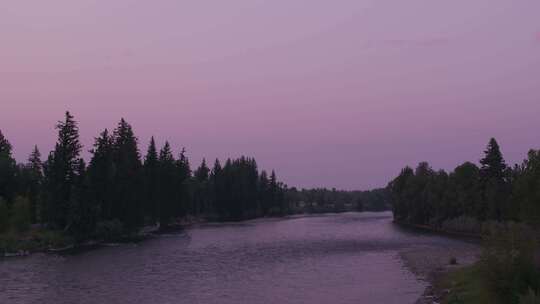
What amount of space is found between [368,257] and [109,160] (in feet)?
174

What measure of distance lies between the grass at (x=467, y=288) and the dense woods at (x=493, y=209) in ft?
2.02

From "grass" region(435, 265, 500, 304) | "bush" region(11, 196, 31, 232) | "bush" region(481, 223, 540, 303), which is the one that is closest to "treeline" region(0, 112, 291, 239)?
"bush" region(11, 196, 31, 232)

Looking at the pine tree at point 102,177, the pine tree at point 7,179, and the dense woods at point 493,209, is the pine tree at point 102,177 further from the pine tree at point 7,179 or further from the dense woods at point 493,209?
the dense woods at point 493,209

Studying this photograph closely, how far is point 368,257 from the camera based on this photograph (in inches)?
2926

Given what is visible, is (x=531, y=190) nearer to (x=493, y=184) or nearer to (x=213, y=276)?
(x=493, y=184)

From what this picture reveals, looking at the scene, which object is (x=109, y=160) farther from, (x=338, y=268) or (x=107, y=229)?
(x=338, y=268)

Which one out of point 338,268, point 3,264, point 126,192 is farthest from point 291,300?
point 126,192

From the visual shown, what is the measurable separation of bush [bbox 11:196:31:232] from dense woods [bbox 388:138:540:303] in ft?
219

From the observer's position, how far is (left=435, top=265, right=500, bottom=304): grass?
31234 mm

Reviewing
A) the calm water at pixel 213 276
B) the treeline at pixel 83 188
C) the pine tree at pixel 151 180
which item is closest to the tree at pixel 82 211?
the treeline at pixel 83 188

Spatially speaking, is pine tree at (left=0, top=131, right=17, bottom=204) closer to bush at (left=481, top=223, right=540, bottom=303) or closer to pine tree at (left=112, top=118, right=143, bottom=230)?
pine tree at (left=112, top=118, right=143, bottom=230)

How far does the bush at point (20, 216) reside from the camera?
8644 cm

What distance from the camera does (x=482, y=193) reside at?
118688 millimetres

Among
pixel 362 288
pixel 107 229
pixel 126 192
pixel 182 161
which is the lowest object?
pixel 362 288
